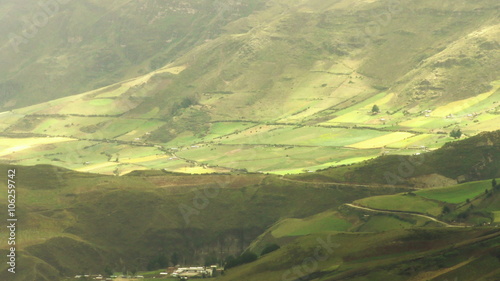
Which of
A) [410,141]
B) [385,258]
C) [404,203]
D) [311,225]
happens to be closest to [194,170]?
[410,141]

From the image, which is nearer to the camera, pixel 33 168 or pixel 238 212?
pixel 238 212

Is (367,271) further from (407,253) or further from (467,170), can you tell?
(467,170)

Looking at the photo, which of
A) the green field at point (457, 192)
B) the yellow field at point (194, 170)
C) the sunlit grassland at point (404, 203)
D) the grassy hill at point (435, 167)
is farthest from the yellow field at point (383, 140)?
the sunlit grassland at point (404, 203)

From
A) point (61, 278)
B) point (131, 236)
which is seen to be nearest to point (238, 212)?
point (131, 236)

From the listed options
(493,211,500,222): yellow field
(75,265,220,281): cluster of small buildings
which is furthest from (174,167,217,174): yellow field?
(493,211,500,222): yellow field

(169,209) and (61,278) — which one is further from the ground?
(169,209)

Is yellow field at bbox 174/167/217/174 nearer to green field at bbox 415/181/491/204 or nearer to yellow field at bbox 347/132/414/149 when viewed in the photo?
yellow field at bbox 347/132/414/149
